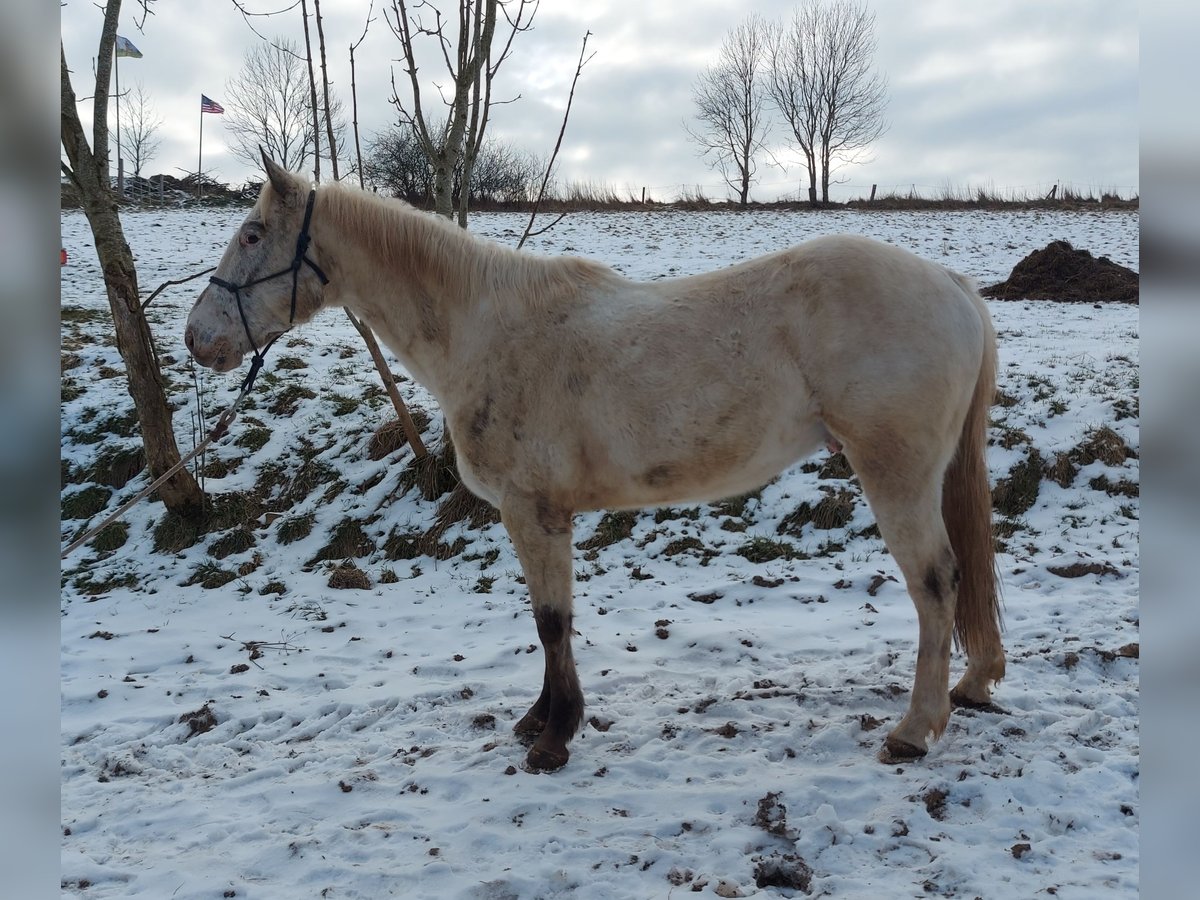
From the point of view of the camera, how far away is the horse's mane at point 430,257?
3674mm

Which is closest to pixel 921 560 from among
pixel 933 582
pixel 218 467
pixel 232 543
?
pixel 933 582

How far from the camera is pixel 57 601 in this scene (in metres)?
0.76

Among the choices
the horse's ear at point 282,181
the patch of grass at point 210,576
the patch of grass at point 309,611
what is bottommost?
the patch of grass at point 309,611

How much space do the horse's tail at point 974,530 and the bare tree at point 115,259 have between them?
20.8 ft

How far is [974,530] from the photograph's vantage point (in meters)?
3.62

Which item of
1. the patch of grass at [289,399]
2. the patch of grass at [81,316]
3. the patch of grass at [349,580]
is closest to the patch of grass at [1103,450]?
the patch of grass at [349,580]

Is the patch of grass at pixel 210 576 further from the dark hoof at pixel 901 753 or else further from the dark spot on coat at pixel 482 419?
the dark hoof at pixel 901 753

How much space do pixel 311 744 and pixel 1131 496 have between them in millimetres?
6206

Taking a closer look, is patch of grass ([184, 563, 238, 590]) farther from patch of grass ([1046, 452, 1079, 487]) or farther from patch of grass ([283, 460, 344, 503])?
patch of grass ([1046, 452, 1079, 487])

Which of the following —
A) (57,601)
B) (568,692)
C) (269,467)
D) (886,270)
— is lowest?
(568,692)
